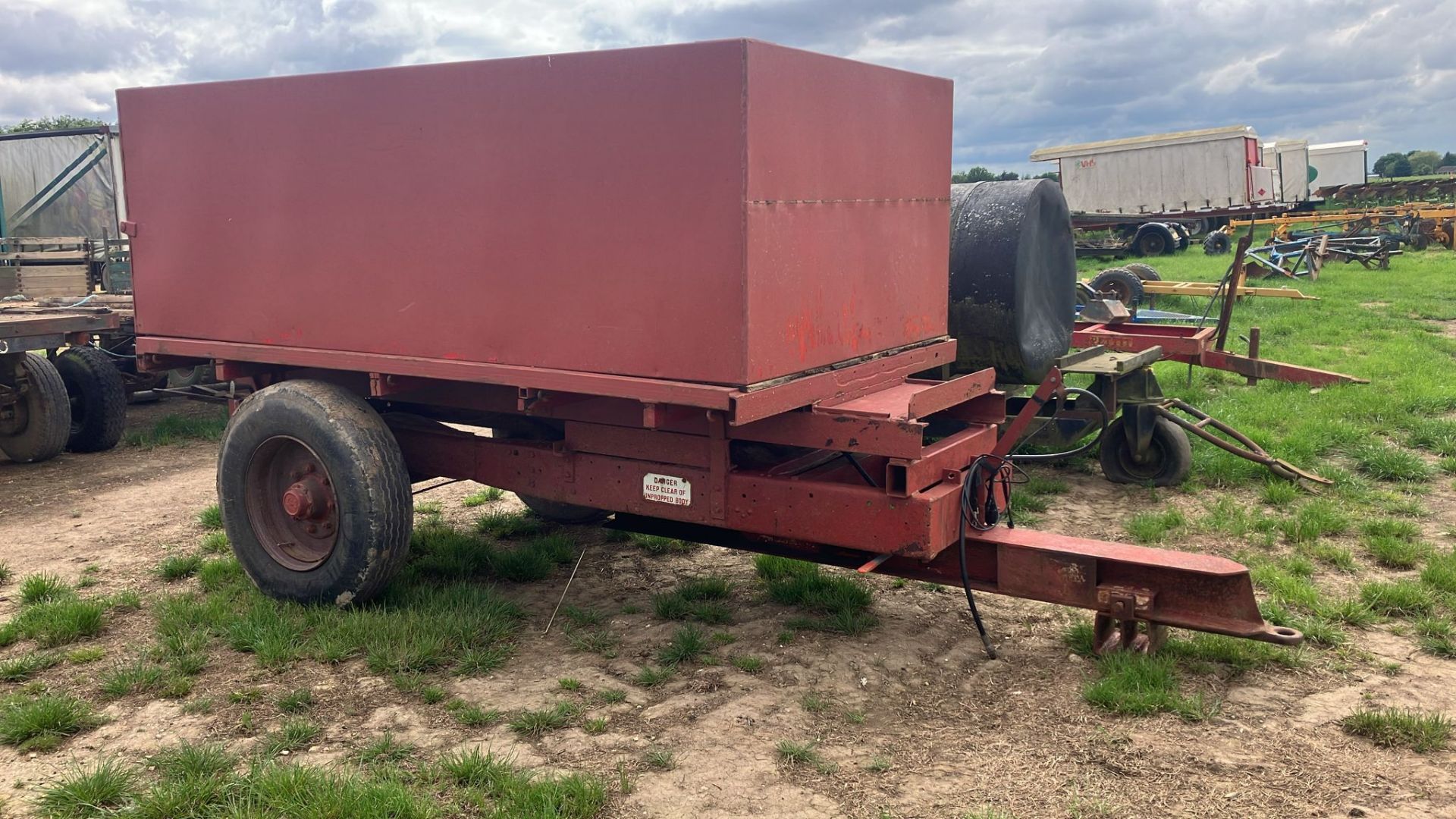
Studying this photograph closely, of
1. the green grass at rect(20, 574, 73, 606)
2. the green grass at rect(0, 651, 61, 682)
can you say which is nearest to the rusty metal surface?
the green grass at rect(0, 651, 61, 682)

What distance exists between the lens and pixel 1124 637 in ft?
14.2

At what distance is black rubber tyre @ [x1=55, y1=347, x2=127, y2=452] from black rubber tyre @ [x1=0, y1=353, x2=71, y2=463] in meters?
0.40

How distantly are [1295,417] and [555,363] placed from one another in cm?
655

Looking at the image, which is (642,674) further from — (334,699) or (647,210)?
(647,210)

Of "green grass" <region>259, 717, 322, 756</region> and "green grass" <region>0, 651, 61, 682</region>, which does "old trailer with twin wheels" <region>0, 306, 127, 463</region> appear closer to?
"green grass" <region>0, 651, 61, 682</region>

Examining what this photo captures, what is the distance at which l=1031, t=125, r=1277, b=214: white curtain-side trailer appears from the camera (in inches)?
1113

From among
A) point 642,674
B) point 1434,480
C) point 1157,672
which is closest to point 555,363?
point 642,674

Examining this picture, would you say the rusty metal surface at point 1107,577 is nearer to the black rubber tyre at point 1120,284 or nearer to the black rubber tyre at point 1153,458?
the black rubber tyre at point 1153,458

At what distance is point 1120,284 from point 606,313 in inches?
464

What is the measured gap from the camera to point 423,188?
14.9ft

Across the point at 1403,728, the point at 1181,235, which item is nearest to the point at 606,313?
the point at 1403,728

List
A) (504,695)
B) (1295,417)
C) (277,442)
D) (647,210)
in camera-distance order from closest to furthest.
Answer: (647,210), (504,695), (277,442), (1295,417)

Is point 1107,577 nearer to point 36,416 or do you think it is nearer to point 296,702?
point 296,702

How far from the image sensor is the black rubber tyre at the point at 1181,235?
30.2 metres
